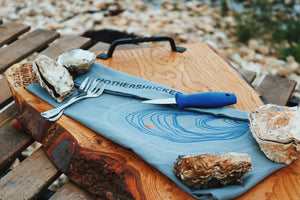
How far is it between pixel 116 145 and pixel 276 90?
3.10 feet

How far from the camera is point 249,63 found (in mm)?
2316

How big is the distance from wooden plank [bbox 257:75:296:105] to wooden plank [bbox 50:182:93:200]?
3.13ft

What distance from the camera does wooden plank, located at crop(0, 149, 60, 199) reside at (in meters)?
0.98

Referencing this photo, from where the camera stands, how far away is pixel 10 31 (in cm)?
184

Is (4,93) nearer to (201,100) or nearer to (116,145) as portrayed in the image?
(116,145)

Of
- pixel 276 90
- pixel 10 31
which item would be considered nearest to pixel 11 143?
pixel 10 31

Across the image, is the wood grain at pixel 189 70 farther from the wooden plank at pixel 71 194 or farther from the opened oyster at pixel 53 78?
the wooden plank at pixel 71 194

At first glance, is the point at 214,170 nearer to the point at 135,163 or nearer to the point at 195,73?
the point at 135,163

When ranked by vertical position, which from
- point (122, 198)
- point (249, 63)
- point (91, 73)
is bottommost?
point (249, 63)

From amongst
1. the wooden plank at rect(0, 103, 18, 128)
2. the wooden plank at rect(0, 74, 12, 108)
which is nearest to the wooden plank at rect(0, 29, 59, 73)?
the wooden plank at rect(0, 74, 12, 108)

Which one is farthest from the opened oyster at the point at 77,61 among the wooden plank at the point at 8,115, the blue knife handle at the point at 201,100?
the blue knife handle at the point at 201,100

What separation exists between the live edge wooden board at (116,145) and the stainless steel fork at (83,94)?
25mm

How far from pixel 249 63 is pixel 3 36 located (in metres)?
1.70

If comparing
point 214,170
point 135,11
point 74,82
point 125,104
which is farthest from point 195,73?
point 135,11
